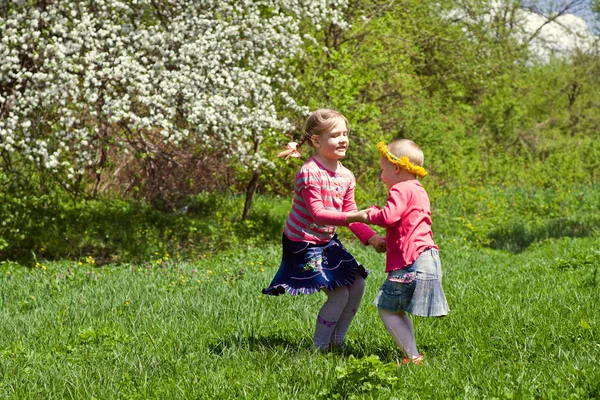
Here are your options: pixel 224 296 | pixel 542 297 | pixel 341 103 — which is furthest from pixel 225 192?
pixel 542 297

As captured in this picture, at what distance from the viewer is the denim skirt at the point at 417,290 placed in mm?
3828

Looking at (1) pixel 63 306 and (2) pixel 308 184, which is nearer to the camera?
(2) pixel 308 184

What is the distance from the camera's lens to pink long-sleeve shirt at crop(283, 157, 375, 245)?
13.3 feet

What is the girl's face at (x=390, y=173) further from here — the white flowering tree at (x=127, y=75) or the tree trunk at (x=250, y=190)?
the tree trunk at (x=250, y=190)

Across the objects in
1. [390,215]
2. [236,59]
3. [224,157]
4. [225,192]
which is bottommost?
[225,192]

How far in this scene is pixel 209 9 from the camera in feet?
32.9

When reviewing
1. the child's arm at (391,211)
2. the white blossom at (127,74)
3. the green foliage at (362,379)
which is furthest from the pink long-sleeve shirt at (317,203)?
the white blossom at (127,74)

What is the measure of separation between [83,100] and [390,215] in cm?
632

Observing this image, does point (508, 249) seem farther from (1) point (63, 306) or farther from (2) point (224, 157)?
(1) point (63, 306)

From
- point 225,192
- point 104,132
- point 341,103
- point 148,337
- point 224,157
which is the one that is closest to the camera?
point 148,337

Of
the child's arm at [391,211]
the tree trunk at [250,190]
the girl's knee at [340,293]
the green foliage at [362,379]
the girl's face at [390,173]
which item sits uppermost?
the girl's face at [390,173]

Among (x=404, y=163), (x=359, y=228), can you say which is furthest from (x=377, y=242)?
(x=404, y=163)

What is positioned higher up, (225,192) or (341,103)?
(341,103)

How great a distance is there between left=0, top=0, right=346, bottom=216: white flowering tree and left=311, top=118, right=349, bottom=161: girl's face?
16.4 ft
